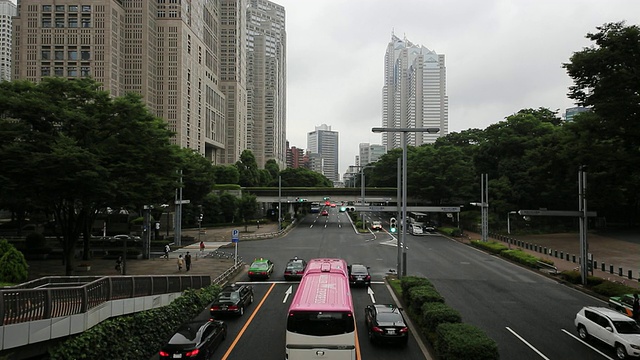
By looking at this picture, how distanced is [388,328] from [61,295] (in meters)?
11.0

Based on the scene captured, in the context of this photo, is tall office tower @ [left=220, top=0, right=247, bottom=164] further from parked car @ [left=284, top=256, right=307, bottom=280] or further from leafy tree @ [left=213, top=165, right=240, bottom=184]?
parked car @ [left=284, top=256, right=307, bottom=280]

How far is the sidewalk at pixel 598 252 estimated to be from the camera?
107 feet

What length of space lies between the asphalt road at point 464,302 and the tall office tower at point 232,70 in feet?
312

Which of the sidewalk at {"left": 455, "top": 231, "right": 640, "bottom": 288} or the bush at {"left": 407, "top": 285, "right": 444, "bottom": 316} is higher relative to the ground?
the bush at {"left": 407, "top": 285, "right": 444, "bottom": 316}

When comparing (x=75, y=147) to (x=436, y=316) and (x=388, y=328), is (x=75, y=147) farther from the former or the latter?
(x=436, y=316)

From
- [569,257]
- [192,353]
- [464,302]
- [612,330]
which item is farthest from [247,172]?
[612,330]

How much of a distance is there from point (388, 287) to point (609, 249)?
105 ft

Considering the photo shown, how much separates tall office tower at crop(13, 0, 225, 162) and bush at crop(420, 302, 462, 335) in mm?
71421

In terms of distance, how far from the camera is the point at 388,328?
15547 millimetres

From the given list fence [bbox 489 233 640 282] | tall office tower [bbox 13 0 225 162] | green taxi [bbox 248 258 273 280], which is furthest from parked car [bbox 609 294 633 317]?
tall office tower [bbox 13 0 225 162]

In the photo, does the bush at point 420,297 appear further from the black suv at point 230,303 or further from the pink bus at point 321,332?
the black suv at point 230,303

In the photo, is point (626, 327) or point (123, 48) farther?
point (123, 48)

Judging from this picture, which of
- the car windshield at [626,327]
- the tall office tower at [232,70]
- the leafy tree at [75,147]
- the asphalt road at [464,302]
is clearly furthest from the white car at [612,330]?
the tall office tower at [232,70]

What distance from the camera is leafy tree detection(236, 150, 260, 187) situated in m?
114
